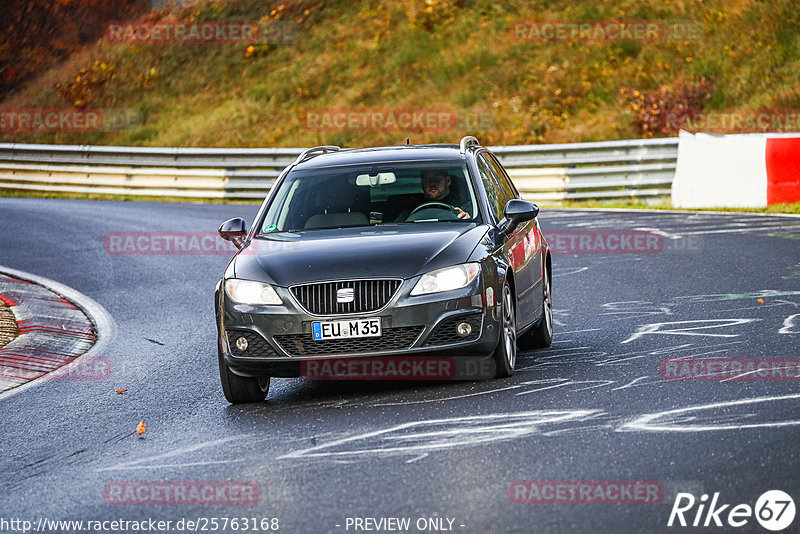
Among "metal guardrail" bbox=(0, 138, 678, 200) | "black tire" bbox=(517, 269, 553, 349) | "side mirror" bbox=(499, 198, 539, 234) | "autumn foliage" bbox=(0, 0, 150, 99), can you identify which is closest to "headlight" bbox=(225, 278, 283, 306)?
"side mirror" bbox=(499, 198, 539, 234)

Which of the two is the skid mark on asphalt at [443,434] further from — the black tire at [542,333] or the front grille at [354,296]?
the black tire at [542,333]

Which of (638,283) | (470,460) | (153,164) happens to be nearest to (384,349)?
(470,460)

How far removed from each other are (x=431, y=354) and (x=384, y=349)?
307mm

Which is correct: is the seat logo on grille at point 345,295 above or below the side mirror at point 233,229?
below

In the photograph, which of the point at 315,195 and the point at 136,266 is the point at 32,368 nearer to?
the point at 315,195

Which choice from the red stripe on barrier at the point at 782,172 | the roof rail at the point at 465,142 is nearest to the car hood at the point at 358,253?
the roof rail at the point at 465,142

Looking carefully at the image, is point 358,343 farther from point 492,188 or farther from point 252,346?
point 492,188

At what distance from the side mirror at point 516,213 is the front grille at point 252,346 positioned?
6.83 ft

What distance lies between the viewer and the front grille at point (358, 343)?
7.91 metres

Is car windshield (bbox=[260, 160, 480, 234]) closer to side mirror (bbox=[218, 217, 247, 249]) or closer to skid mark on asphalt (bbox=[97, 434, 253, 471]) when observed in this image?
side mirror (bbox=[218, 217, 247, 249])

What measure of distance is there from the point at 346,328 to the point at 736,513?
329 cm

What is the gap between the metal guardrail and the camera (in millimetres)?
24047

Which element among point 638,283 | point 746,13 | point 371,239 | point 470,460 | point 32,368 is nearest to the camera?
point 470,460

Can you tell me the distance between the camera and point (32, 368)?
34.6 feet
